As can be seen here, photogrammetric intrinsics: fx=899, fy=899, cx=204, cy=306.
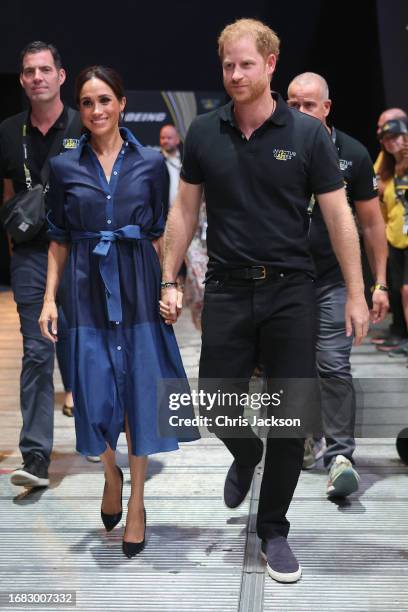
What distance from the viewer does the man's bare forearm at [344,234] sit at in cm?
281

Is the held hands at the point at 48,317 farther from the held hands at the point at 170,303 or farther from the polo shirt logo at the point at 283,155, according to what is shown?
the polo shirt logo at the point at 283,155

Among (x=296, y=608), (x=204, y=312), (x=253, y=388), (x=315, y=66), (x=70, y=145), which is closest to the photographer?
(x=296, y=608)

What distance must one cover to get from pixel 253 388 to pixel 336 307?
1.71 metres

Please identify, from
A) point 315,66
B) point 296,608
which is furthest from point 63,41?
point 296,608

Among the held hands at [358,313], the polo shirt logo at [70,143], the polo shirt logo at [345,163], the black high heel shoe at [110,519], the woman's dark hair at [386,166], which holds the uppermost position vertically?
the polo shirt logo at [70,143]

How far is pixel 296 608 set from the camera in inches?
107

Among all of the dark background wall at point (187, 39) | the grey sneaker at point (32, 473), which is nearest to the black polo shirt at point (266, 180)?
the grey sneaker at point (32, 473)

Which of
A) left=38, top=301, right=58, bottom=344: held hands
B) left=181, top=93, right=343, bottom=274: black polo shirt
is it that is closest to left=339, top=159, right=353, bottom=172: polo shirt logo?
left=181, top=93, right=343, bottom=274: black polo shirt

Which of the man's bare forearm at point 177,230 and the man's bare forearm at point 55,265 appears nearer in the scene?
the man's bare forearm at point 177,230

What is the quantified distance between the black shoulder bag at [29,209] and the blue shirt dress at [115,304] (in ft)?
2.16

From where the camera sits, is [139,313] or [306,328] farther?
[139,313]

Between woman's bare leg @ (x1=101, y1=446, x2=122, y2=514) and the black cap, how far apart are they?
370 centimetres

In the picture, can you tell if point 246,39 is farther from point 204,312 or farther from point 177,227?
point 204,312

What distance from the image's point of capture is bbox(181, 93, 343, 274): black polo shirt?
2.78 m
